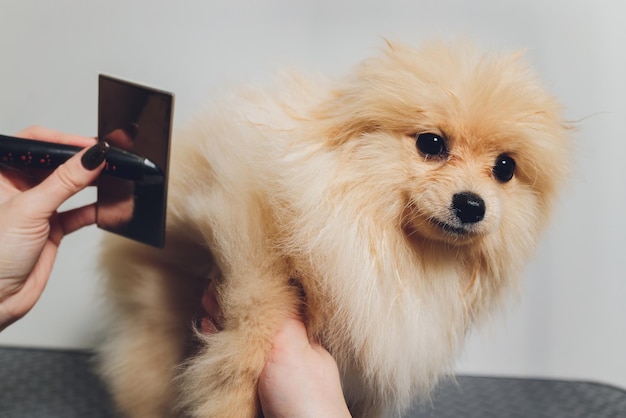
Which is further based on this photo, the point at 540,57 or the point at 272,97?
the point at 540,57

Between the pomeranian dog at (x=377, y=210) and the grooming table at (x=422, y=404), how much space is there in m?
0.55

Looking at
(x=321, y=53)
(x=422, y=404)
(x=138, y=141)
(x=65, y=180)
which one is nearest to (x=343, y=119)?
(x=138, y=141)

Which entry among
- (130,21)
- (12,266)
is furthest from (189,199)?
(130,21)

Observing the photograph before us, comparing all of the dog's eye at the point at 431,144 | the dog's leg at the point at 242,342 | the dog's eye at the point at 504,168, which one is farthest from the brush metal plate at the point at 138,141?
the dog's eye at the point at 504,168

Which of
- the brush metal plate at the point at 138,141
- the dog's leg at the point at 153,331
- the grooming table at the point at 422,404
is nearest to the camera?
the brush metal plate at the point at 138,141

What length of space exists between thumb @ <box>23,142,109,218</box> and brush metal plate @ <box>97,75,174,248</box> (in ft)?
0.18

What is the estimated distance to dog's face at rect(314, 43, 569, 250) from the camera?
2.88 ft

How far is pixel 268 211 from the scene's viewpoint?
0.96 metres

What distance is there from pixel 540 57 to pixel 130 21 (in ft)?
3.68

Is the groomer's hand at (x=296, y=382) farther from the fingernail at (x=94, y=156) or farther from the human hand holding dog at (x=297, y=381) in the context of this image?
the fingernail at (x=94, y=156)

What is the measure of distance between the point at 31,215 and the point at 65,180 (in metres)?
0.09

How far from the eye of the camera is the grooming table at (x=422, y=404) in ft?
4.75

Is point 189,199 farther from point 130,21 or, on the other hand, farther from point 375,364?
→ point 130,21

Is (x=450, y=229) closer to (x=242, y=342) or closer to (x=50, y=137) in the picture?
(x=242, y=342)
